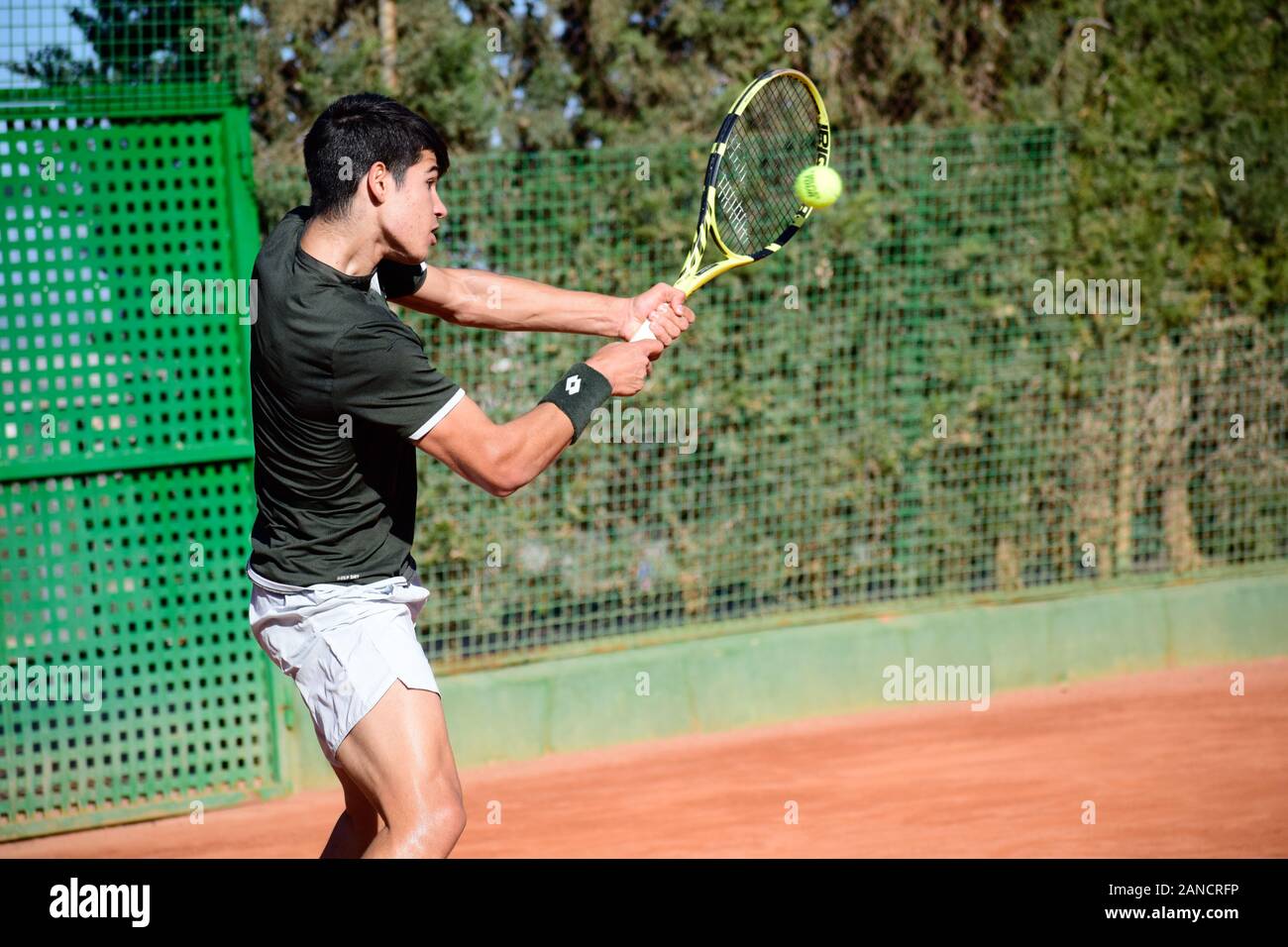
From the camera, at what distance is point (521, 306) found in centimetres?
396

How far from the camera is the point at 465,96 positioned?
6.81 meters

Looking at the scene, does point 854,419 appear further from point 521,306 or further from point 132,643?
point 132,643

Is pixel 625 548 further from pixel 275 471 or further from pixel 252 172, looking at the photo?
pixel 275 471

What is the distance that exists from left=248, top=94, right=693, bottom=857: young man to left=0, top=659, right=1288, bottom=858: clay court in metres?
2.10

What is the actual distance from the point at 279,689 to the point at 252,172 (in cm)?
220

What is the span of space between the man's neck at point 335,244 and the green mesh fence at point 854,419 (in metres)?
3.10

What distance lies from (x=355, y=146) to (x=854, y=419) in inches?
173

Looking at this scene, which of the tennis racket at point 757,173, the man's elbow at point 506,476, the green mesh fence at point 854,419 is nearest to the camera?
the man's elbow at point 506,476

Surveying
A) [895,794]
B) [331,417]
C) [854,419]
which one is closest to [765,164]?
[854,419]

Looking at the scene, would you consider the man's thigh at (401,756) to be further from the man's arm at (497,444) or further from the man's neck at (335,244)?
the man's neck at (335,244)

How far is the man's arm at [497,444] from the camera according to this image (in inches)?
122

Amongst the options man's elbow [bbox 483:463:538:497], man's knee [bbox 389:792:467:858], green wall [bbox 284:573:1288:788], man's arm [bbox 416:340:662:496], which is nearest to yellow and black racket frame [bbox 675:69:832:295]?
man's arm [bbox 416:340:662:496]

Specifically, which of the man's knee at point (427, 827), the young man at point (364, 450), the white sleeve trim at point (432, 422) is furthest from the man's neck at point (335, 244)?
the man's knee at point (427, 827)
